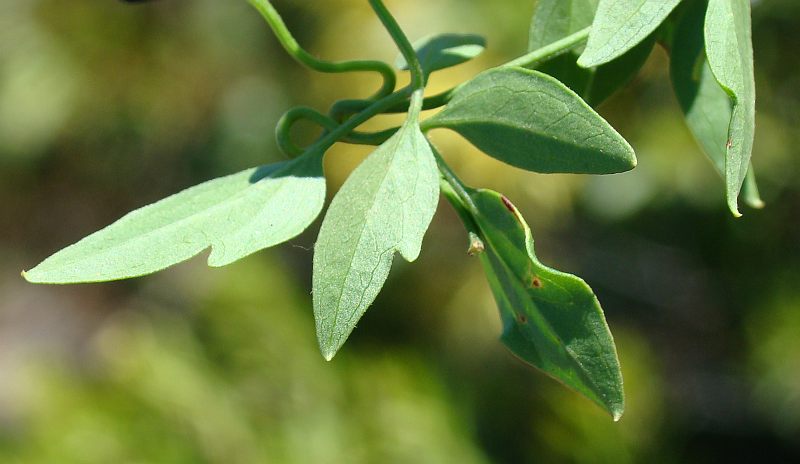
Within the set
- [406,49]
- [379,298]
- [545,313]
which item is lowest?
[379,298]

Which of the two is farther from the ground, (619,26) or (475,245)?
(619,26)

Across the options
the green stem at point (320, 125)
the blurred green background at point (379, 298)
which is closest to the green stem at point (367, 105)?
the green stem at point (320, 125)

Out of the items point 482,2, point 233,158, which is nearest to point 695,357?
point 482,2

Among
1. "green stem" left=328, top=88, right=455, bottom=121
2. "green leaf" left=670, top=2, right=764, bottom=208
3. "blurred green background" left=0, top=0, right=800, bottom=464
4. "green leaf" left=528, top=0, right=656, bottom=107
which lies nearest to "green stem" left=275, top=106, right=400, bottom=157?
"green stem" left=328, top=88, right=455, bottom=121

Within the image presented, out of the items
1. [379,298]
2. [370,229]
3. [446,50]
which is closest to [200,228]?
[370,229]

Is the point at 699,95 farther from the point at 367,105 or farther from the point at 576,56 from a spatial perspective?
the point at 367,105
